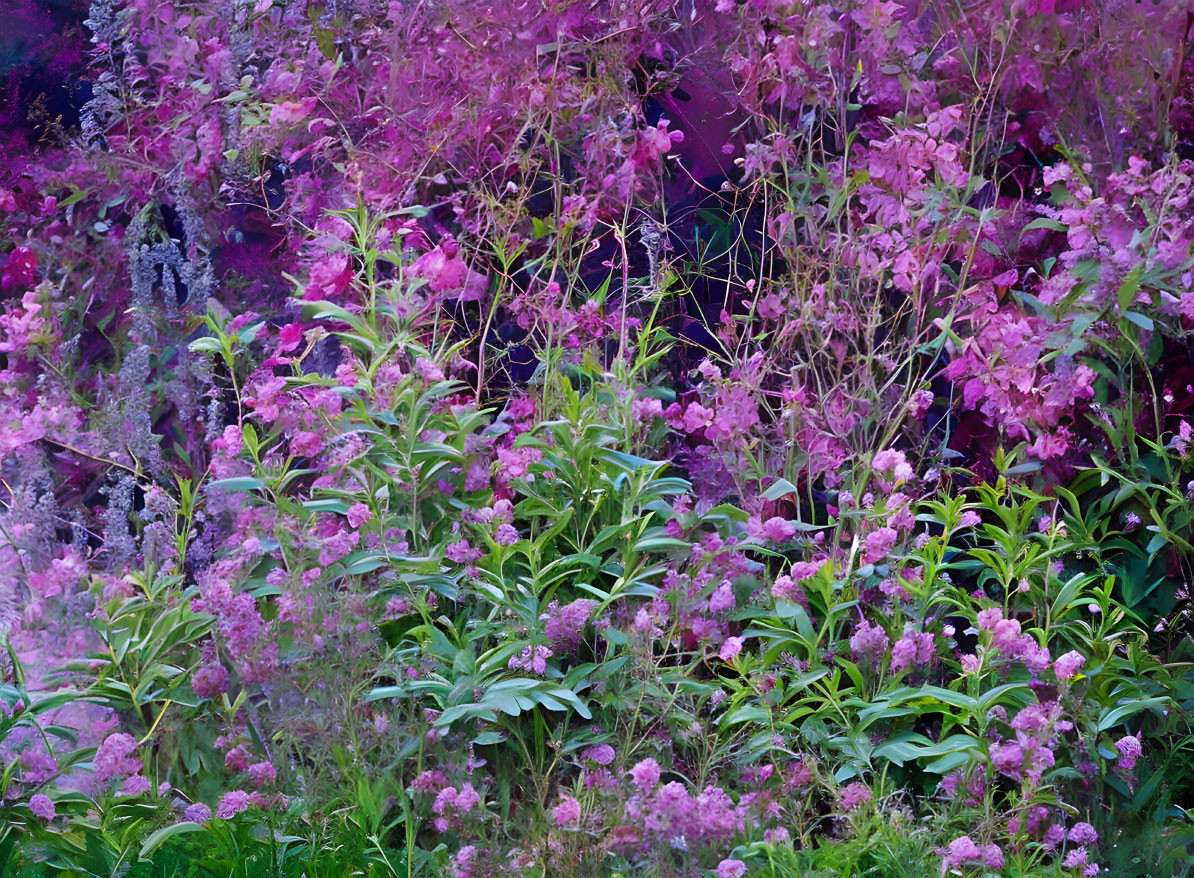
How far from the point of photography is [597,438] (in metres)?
2.44

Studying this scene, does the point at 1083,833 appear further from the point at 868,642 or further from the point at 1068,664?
the point at 868,642

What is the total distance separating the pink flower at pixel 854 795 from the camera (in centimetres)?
210

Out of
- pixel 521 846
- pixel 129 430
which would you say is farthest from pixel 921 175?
pixel 129 430

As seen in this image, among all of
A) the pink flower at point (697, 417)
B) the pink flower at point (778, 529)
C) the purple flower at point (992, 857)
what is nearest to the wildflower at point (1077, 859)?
the purple flower at point (992, 857)

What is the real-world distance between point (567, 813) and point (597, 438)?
2.67 feet

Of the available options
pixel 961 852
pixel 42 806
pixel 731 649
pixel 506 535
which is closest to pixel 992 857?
pixel 961 852

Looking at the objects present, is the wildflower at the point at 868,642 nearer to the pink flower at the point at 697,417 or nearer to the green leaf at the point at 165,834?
the pink flower at the point at 697,417

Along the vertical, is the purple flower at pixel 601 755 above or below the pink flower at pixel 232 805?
above

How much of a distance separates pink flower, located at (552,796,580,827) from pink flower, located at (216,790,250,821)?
2.16ft

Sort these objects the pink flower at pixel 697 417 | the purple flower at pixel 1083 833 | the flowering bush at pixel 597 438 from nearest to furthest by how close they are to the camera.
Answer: the purple flower at pixel 1083 833 < the flowering bush at pixel 597 438 < the pink flower at pixel 697 417

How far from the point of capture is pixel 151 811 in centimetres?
224

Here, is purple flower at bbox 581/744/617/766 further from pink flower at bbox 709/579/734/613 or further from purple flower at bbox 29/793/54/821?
purple flower at bbox 29/793/54/821

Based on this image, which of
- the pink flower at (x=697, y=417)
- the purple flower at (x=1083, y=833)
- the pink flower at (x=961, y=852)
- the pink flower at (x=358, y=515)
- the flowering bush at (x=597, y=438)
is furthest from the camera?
the pink flower at (x=697, y=417)

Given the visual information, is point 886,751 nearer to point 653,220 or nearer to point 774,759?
point 774,759
